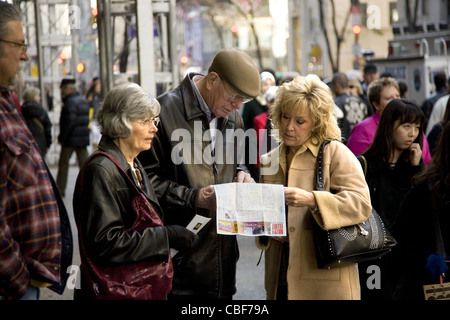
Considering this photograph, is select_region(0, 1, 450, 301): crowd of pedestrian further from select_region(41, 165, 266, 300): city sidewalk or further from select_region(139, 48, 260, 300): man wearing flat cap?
select_region(41, 165, 266, 300): city sidewalk

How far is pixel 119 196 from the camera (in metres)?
3.61

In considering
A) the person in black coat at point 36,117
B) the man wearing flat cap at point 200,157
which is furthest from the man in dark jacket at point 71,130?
the man wearing flat cap at point 200,157

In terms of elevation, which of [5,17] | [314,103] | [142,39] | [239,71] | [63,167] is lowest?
[63,167]

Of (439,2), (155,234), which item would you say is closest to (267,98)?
(155,234)

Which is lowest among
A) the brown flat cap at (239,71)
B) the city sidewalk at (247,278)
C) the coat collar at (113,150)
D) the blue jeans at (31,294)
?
the city sidewalk at (247,278)

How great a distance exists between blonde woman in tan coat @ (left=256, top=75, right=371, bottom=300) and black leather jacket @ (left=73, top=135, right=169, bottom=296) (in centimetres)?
88

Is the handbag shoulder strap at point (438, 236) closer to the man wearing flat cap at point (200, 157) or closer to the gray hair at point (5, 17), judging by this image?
the man wearing flat cap at point (200, 157)

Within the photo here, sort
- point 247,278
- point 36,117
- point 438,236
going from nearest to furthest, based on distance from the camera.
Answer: point 438,236, point 247,278, point 36,117

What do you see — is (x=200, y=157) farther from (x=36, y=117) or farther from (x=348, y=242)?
(x=36, y=117)

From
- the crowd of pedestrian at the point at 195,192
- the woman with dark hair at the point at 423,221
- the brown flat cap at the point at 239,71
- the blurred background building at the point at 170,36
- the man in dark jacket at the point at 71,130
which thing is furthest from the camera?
the man in dark jacket at the point at 71,130

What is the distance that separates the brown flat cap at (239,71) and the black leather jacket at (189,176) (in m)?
0.26

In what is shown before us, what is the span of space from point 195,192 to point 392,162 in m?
2.04

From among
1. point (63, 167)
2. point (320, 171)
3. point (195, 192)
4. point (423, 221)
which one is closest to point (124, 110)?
point (195, 192)

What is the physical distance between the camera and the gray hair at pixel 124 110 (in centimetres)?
373
